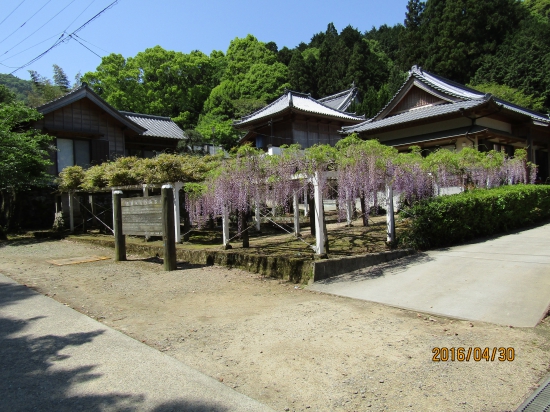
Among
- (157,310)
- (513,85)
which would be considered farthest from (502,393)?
(513,85)

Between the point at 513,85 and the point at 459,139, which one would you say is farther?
the point at 513,85

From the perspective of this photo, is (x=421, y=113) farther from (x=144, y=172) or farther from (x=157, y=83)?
(x=157, y=83)

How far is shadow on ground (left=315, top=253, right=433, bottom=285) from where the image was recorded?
Result: 247 inches

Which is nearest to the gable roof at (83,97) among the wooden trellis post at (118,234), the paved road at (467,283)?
the wooden trellis post at (118,234)

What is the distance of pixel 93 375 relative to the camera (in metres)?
3.20

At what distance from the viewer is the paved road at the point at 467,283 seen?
4.66m

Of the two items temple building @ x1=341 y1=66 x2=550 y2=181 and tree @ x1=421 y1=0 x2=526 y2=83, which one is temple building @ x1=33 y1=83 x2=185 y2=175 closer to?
temple building @ x1=341 y1=66 x2=550 y2=181

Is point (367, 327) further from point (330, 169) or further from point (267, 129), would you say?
point (267, 129)

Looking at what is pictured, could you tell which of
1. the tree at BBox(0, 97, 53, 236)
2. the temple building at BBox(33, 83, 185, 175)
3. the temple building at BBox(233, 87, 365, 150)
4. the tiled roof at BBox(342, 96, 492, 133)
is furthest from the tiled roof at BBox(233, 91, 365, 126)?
the tree at BBox(0, 97, 53, 236)

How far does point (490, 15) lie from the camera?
119ft

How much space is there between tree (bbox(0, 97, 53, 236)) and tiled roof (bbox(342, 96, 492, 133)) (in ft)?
44.5

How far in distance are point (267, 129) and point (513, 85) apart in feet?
73.6

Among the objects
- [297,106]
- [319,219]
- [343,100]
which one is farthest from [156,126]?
[319,219]

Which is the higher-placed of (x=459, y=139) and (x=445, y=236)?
(x=459, y=139)
